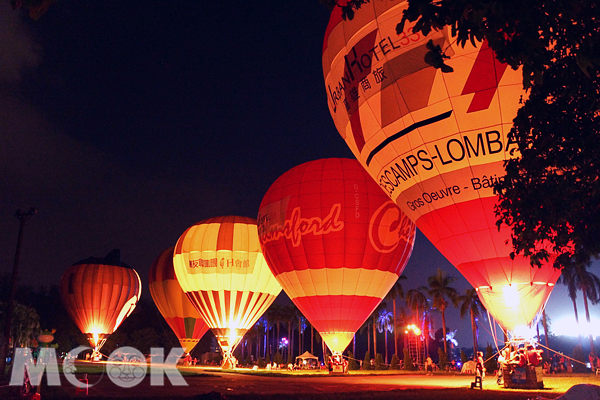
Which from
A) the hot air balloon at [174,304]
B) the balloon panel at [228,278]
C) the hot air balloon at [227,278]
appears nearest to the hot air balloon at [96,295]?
the hot air balloon at [174,304]

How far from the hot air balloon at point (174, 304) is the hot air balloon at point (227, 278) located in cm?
1111

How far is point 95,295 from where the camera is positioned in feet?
174

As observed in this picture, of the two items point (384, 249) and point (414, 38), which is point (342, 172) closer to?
point (384, 249)

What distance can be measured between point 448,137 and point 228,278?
25.9 metres

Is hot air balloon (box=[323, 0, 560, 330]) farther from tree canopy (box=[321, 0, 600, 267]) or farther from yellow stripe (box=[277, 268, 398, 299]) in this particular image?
yellow stripe (box=[277, 268, 398, 299])

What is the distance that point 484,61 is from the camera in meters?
15.2

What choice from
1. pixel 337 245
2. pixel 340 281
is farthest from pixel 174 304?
pixel 337 245

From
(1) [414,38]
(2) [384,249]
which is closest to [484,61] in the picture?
(1) [414,38]

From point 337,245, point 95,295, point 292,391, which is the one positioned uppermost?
point 337,245

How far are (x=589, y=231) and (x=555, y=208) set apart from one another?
1.00 meters

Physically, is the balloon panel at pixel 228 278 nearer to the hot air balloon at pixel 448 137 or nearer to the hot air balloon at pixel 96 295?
the hot air balloon at pixel 96 295

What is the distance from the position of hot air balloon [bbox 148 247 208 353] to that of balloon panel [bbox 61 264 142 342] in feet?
15.5

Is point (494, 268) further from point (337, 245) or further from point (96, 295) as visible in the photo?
point (96, 295)

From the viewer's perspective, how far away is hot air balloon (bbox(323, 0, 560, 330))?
50.4 feet
